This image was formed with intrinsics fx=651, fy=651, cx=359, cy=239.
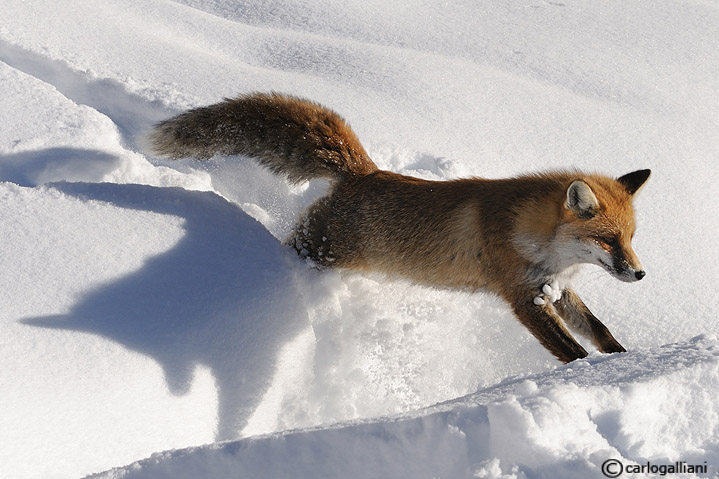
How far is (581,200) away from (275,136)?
1929 millimetres

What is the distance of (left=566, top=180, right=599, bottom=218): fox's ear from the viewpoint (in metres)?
3.36

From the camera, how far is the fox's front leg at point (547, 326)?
3635 mm

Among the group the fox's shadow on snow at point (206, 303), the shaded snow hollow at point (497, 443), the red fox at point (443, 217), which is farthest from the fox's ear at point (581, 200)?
the fox's shadow on snow at point (206, 303)

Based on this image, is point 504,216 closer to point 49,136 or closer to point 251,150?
point 251,150

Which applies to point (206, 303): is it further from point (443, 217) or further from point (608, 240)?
point (608, 240)

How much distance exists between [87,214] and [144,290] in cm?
69

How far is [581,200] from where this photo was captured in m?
3.42
